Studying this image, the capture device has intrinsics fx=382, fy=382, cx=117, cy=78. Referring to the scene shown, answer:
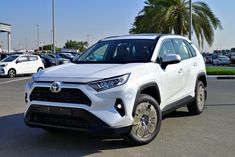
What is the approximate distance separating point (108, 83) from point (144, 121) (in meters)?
0.97

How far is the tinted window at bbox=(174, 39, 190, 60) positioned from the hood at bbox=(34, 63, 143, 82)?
71.2 inches

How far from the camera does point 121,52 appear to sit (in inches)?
267

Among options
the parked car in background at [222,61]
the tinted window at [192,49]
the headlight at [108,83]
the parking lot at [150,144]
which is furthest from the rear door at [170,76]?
the parked car in background at [222,61]

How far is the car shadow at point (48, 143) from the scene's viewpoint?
5.57 m

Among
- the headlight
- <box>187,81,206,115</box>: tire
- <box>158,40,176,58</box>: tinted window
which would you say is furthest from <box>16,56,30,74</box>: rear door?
the headlight

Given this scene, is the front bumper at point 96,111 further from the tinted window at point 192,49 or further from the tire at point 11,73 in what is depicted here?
the tire at point 11,73

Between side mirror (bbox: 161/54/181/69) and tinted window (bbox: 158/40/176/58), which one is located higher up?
tinted window (bbox: 158/40/176/58)

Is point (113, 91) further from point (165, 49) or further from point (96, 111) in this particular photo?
point (165, 49)

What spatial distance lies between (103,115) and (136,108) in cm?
61

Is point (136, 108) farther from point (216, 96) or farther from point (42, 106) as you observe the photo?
point (216, 96)

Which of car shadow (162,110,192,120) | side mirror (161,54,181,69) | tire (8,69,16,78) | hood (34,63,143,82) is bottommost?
tire (8,69,16,78)

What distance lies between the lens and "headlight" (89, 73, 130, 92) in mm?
5355

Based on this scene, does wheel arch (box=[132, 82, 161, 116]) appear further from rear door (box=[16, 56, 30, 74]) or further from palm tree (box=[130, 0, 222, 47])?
palm tree (box=[130, 0, 222, 47])

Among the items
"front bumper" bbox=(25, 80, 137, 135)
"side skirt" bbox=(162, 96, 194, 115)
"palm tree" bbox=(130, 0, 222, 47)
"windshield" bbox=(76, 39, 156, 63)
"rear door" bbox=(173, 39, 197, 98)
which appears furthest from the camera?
"palm tree" bbox=(130, 0, 222, 47)
